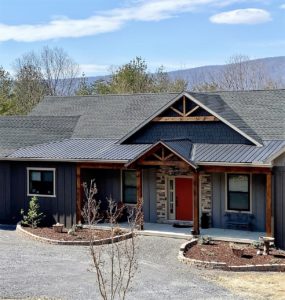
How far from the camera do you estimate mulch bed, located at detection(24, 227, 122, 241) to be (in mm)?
20359

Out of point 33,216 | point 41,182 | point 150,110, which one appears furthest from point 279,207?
point 41,182

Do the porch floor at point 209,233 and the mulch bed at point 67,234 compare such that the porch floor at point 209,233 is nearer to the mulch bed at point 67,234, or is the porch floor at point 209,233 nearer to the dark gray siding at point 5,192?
the mulch bed at point 67,234

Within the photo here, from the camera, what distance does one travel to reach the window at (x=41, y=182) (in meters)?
23.4

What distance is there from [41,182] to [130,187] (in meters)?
4.09

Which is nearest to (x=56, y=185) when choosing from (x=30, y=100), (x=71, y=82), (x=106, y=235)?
(x=106, y=235)

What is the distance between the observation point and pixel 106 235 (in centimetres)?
2078

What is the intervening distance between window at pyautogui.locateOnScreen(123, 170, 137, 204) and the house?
0.05 metres

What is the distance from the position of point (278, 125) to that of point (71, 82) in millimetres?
59505

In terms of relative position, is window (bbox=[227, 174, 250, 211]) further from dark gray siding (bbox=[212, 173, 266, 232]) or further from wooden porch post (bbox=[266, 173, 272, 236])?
wooden porch post (bbox=[266, 173, 272, 236])

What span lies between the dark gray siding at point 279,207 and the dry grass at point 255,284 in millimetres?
3227

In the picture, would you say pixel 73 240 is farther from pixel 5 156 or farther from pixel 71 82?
pixel 71 82

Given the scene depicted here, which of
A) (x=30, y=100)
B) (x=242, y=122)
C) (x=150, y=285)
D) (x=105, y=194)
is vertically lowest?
(x=150, y=285)

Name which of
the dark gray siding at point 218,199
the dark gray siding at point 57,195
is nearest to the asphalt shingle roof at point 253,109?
the dark gray siding at point 218,199

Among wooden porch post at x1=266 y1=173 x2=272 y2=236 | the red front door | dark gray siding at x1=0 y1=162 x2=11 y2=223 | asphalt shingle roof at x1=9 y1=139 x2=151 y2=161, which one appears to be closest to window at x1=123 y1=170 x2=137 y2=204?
asphalt shingle roof at x1=9 y1=139 x2=151 y2=161
